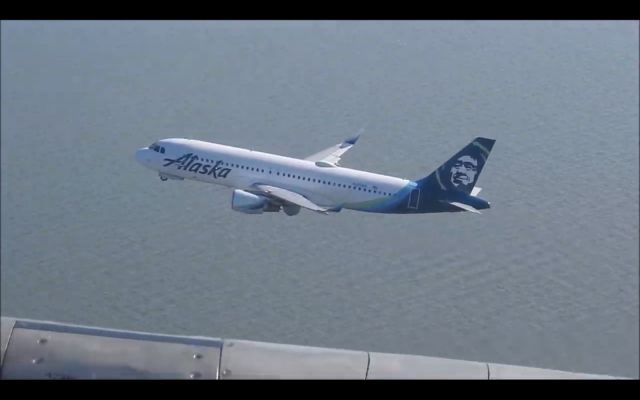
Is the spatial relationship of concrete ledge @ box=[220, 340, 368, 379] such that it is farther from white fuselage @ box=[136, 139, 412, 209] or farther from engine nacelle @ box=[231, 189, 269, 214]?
white fuselage @ box=[136, 139, 412, 209]

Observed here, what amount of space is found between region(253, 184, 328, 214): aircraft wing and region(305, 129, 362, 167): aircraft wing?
1677 mm

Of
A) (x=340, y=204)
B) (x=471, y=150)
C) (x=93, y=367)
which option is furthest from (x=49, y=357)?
(x=471, y=150)

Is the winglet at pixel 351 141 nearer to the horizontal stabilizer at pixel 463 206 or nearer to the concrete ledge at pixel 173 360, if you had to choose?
the horizontal stabilizer at pixel 463 206

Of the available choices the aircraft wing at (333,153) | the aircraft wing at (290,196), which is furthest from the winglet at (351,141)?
the aircraft wing at (290,196)

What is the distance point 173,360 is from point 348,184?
12077 millimetres

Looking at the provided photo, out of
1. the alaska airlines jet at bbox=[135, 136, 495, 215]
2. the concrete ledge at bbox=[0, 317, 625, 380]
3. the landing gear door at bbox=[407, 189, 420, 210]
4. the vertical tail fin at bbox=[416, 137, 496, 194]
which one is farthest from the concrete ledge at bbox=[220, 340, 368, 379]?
the vertical tail fin at bbox=[416, 137, 496, 194]

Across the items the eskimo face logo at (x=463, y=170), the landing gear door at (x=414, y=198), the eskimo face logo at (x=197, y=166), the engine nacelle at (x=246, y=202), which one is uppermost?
the eskimo face logo at (x=463, y=170)

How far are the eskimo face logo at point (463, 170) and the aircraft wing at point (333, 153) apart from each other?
358 centimetres

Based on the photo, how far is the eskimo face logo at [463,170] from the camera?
971 inches

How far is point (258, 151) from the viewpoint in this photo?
88.1ft

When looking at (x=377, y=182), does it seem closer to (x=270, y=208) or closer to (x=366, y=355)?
(x=270, y=208)

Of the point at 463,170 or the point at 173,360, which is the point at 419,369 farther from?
the point at 463,170

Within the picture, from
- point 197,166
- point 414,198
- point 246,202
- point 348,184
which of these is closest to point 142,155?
point 197,166

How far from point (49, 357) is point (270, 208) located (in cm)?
1202
